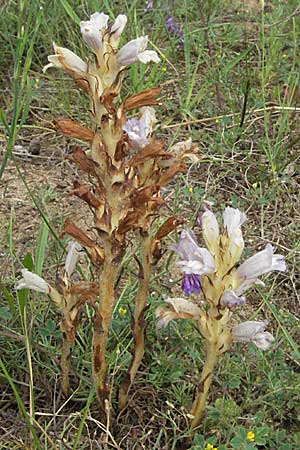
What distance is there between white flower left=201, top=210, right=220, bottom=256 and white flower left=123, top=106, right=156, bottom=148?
0.20 meters

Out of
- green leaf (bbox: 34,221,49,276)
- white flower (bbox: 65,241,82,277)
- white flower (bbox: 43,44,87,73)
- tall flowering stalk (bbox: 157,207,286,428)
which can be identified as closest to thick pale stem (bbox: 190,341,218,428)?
tall flowering stalk (bbox: 157,207,286,428)

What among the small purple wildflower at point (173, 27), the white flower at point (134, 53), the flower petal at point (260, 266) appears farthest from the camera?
the small purple wildflower at point (173, 27)

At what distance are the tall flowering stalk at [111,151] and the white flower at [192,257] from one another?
82mm

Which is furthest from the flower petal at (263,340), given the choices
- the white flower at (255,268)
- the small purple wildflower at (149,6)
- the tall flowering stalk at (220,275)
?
the small purple wildflower at (149,6)

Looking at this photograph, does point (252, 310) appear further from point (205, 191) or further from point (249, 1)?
point (249, 1)

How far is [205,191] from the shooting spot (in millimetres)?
2598

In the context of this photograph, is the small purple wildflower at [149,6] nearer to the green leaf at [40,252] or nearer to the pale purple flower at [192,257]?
the green leaf at [40,252]

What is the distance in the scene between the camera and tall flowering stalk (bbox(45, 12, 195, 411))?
139 cm

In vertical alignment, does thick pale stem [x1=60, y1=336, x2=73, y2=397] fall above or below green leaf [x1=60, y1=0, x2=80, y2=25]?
below

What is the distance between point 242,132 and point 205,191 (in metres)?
0.32

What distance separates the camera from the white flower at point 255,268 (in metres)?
1.48

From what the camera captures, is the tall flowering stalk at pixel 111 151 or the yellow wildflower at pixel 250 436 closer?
the tall flowering stalk at pixel 111 151

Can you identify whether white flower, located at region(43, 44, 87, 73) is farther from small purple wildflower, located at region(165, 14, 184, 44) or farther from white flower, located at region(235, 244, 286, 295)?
small purple wildflower, located at region(165, 14, 184, 44)

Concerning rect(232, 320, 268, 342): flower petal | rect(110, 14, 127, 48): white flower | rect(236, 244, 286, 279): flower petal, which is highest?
rect(110, 14, 127, 48): white flower
